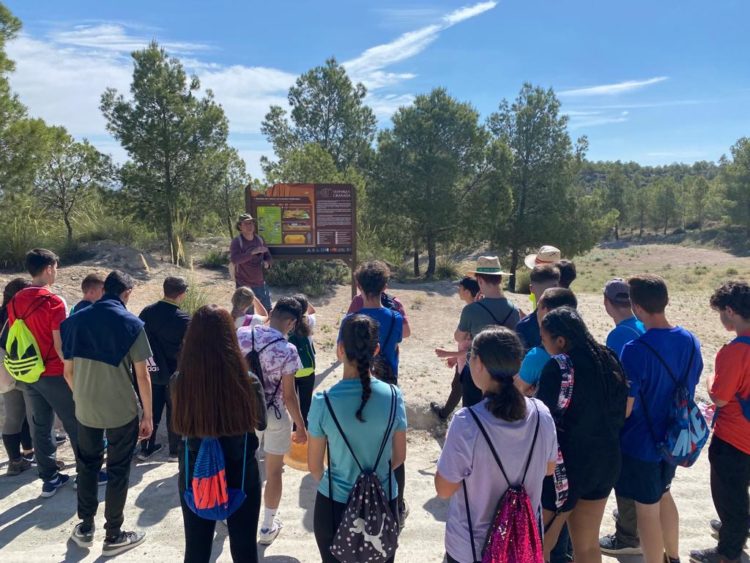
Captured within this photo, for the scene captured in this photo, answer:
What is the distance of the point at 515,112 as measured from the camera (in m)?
19.3

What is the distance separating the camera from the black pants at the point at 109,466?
3.47 metres

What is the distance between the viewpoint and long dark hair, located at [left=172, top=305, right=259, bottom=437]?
7.93 ft

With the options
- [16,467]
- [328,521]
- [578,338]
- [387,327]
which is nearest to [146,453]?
[16,467]

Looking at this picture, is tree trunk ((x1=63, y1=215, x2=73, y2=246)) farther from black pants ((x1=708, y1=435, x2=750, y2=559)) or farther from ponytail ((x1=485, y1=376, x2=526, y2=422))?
black pants ((x1=708, y1=435, x2=750, y2=559))

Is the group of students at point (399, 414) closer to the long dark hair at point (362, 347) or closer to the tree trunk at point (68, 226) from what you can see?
the long dark hair at point (362, 347)

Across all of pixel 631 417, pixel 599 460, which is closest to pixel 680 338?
pixel 631 417

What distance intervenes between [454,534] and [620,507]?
1907 millimetres

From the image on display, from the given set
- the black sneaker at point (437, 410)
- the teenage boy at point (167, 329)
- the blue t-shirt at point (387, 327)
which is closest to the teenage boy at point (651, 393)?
the blue t-shirt at point (387, 327)

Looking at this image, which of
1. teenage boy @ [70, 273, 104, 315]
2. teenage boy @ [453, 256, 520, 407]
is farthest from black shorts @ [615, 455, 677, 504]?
teenage boy @ [70, 273, 104, 315]

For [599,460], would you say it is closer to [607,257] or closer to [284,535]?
[284,535]

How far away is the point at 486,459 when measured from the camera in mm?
2088

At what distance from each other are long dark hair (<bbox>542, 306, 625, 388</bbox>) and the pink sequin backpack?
61 centimetres

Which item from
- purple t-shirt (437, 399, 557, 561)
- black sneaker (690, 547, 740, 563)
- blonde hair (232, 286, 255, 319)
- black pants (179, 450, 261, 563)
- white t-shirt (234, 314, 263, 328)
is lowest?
black sneaker (690, 547, 740, 563)

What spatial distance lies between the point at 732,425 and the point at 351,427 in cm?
242
